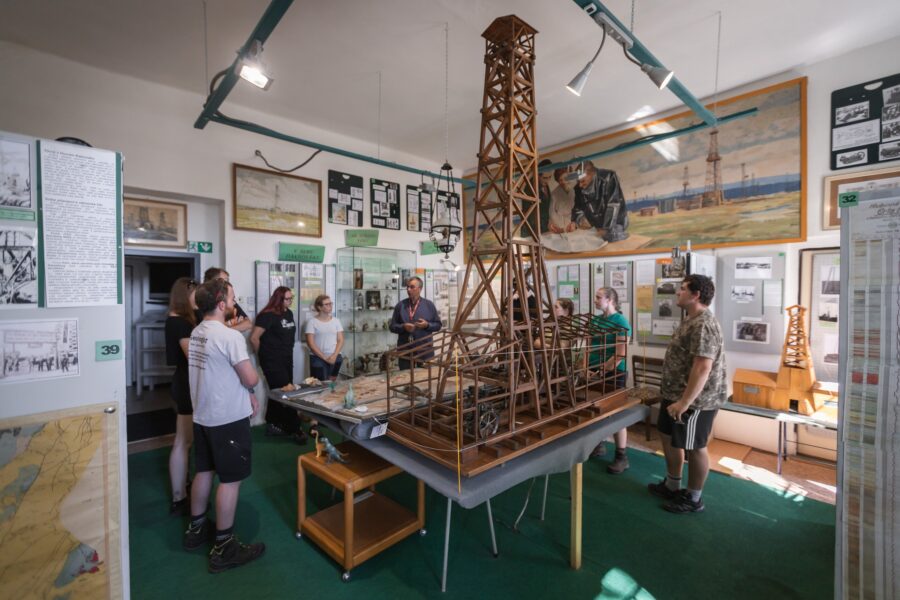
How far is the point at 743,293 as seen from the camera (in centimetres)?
415

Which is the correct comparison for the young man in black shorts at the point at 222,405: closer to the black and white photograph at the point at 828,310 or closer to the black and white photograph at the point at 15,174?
the black and white photograph at the point at 15,174

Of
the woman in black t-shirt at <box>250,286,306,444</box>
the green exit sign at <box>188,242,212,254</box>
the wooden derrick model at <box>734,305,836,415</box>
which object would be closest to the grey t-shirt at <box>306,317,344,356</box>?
the woman in black t-shirt at <box>250,286,306,444</box>

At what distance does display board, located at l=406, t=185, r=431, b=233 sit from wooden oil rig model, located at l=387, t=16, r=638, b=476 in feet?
12.9

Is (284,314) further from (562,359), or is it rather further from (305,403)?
(562,359)

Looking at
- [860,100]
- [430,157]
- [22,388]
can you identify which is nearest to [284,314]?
[22,388]

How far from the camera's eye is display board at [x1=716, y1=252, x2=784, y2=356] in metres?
3.95

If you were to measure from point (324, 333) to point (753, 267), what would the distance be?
4.65 meters

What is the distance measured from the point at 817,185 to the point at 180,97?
6359 mm

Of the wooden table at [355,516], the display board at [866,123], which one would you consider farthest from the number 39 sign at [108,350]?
the display board at [866,123]

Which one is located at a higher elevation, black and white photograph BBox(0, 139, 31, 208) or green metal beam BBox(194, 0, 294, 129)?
green metal beam BBox(194, 0, 294, 129)

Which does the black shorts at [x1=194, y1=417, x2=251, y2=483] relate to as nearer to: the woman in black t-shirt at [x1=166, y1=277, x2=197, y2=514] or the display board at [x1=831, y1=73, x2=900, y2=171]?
the woman in black t-shirt at [x1=166, y1=277, x2=197, y2=514]

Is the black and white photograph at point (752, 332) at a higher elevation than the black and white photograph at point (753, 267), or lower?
lower

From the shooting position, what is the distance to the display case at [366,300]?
212 inches

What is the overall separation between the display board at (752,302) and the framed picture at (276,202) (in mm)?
4844
